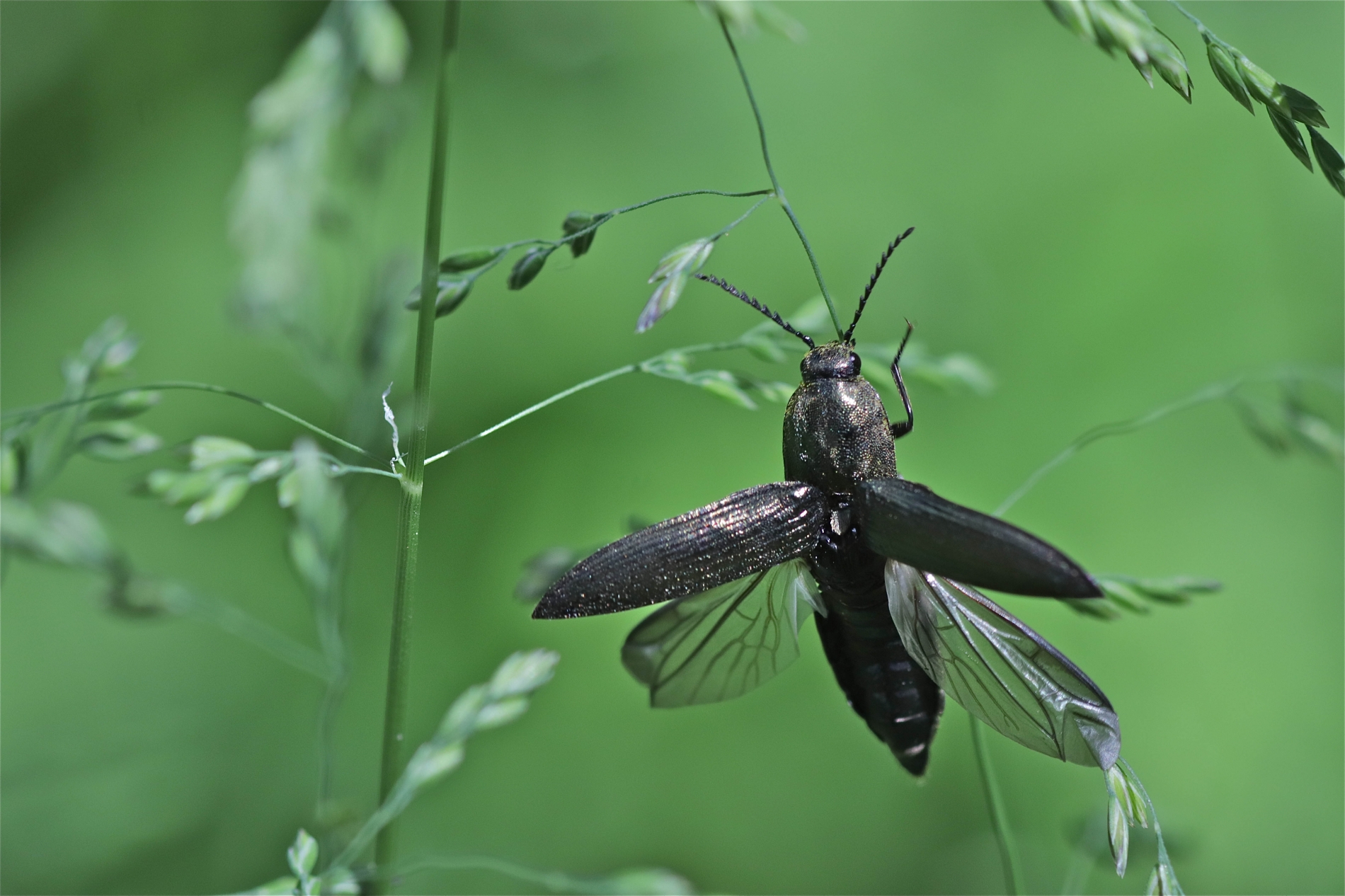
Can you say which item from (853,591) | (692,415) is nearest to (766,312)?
(853,591)

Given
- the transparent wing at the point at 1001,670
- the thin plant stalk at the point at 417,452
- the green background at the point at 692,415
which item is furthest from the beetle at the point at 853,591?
the green background at the point at 692,415

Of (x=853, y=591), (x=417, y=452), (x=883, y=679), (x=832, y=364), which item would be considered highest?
(x=832, y=364)

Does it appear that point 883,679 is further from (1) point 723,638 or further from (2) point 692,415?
(2) point 692,415

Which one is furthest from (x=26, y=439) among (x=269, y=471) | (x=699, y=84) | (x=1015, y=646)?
(x=699, y=84)

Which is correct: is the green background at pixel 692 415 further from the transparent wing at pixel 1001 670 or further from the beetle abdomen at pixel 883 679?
the transparent wing at pixel 1001 670

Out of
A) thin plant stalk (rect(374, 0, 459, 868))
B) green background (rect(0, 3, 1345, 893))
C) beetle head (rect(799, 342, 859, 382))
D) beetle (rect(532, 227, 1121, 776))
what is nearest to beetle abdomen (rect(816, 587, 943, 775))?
beetle (rect(532, 227, 1121, 776))

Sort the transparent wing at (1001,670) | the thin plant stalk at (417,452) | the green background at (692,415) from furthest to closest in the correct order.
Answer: the green background at (692,415) < the transparent wing at (1001,670) < the thin plant stalk at (417,452)
